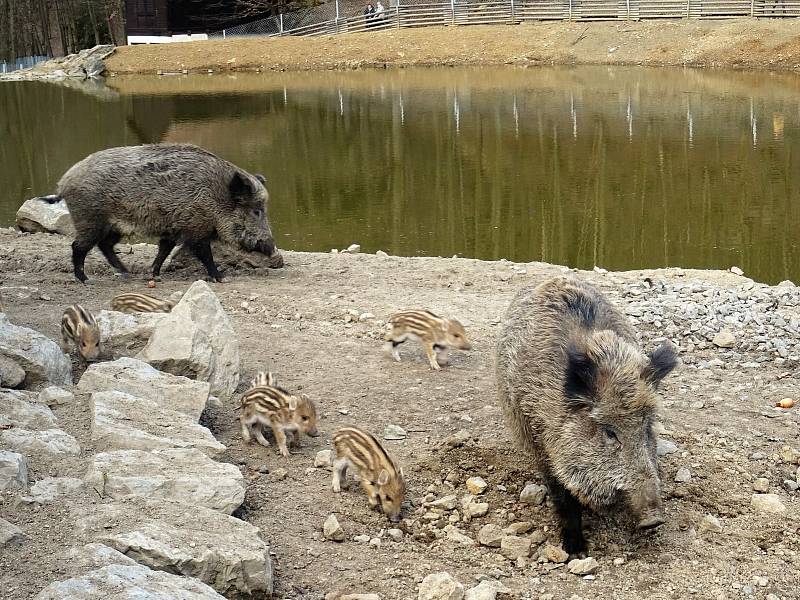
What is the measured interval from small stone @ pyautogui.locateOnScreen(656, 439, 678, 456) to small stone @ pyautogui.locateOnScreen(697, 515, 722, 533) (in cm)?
84

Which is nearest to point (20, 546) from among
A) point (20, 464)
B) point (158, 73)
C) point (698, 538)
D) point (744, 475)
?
point (20, 464)

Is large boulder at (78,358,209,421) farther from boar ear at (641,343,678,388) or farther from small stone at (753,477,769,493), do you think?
small stone at (753,477,769,493)

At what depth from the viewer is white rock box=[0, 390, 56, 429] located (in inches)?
225

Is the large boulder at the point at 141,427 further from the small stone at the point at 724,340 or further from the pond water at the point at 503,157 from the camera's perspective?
the pond water at the point at 503,157

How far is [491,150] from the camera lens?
23969 millimetres

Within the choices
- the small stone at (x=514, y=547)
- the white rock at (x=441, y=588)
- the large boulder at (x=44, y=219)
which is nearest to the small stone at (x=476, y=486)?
the small stone at (x=514, y=547)

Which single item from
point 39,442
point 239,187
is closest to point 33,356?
point 39,442

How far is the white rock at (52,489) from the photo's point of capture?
15.8ft

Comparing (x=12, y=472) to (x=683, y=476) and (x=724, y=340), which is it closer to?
(x=683, y=476)

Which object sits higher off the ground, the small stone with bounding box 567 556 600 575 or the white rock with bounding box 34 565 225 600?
the white rock with bounding box 34 565 225 600

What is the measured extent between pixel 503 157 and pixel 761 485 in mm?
17451

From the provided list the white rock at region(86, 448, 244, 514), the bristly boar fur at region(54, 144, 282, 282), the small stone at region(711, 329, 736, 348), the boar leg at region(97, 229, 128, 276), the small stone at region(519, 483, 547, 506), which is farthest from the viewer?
the boar leg at region(97, 229, 128, 276)

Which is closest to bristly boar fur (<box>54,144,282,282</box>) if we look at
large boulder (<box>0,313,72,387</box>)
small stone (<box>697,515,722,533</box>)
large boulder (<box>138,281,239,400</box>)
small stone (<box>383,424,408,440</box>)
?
large boulder (<box>138,281,239,400</box>)

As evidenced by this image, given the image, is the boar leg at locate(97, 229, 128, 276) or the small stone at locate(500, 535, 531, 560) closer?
the small stone at locate(500, 535, 531, 560)
